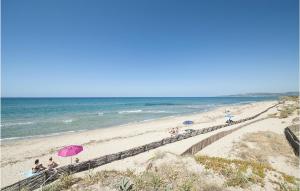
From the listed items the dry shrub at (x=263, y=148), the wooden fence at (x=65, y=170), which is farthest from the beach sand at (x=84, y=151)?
the dry shrub at (x=263, y=148)

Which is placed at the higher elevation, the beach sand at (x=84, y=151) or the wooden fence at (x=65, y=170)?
the wooden fence at (x=65, y=170)

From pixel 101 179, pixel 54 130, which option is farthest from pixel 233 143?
pixel 54 130

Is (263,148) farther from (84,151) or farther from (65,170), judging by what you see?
(84,151)

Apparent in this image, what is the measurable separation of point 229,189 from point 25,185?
9583 millimetres

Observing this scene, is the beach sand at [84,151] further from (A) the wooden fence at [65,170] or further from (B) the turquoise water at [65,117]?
(B) the turquoise water at [65,117]

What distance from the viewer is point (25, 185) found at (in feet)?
30.7

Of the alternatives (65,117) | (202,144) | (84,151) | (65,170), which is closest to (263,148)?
A: (202,144)

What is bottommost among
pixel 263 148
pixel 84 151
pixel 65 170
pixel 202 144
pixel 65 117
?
pixel 84 151

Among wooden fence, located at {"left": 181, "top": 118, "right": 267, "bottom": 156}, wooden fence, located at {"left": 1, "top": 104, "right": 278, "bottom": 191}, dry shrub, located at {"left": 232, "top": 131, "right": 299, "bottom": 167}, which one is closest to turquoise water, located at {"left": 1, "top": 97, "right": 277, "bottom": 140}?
wooden fence, located at {"left": 1, "top": 104, "right": 278, "bottom": 191}

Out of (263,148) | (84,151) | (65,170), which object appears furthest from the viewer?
(84,151)

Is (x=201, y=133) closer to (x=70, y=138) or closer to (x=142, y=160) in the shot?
(x=142, y=160)

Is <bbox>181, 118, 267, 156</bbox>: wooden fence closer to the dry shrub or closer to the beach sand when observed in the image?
the beach sand

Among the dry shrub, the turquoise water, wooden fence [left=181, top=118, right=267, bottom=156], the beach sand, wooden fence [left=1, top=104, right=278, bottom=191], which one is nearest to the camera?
wooden fence [left=1, top=104, right=278, bottom=191]

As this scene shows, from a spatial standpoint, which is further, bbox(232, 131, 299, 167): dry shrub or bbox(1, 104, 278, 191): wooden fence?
bbox(232, 131, 299, 167): dry shrub
